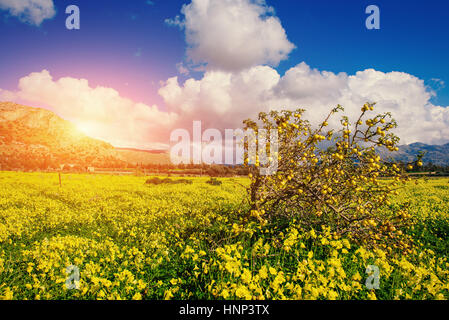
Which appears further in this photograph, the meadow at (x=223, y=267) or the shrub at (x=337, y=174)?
the shrub at (x=337, y=174)

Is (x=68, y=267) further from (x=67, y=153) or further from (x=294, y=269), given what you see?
(x=67, y=153)

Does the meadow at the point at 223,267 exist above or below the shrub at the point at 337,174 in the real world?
below

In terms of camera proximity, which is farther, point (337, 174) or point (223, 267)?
point (337, 174)

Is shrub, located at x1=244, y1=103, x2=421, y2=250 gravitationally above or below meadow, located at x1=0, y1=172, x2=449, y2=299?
above

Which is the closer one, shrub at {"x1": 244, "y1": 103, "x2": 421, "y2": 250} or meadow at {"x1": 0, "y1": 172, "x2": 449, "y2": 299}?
meadow at {"x1": 0, "y1": 172, "x2": 449, "y2": 299}

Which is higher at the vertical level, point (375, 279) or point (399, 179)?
point (399, 179)

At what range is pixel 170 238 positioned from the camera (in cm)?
680

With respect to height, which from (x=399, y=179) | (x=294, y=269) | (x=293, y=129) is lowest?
(x=294, y=269)
